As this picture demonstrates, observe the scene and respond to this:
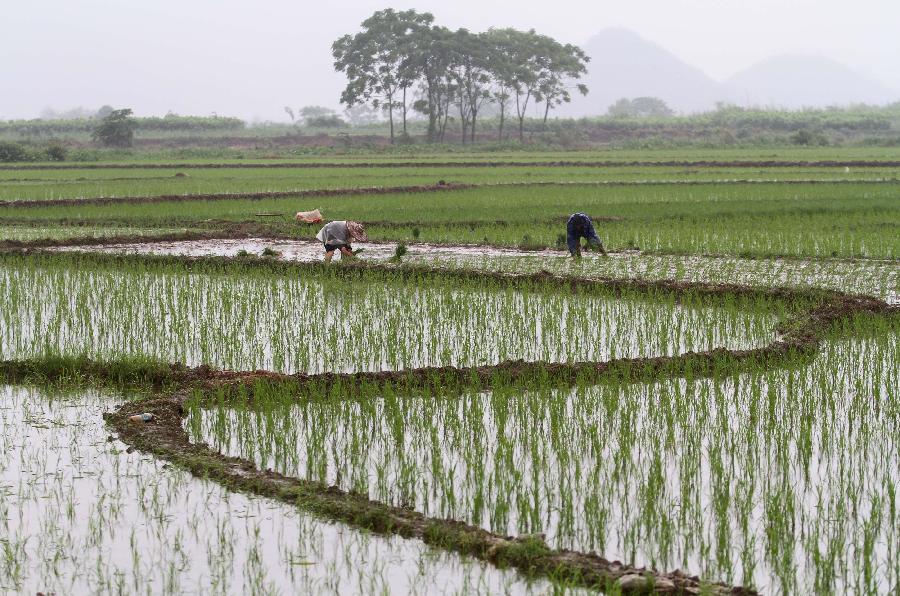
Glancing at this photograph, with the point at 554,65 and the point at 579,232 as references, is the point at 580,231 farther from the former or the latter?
the point at 554,65

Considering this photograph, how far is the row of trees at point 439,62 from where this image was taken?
49719 millimetres

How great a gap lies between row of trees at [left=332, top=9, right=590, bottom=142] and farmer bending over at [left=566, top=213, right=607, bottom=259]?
37.8 m

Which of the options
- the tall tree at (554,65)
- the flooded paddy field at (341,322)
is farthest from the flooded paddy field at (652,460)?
the tall tree at (554,65)

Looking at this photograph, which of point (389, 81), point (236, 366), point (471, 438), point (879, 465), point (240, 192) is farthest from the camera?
point (389, 81)

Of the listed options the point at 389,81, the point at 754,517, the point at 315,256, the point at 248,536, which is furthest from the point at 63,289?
the point at 389,81

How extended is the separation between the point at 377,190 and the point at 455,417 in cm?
1573

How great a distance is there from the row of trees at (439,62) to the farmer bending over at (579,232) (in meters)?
37.8

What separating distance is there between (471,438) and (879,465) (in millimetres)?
1882

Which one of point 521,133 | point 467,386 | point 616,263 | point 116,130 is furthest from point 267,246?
point 521,133

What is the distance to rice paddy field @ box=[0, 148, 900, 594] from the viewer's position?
3652 mm

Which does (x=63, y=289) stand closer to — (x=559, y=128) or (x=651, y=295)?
(x=651, y=295)

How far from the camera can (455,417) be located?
208 inches

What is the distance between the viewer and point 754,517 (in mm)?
4027

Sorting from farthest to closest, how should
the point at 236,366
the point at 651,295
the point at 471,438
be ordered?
the point at 651,295
the point at 236,366
the point at 471,438
